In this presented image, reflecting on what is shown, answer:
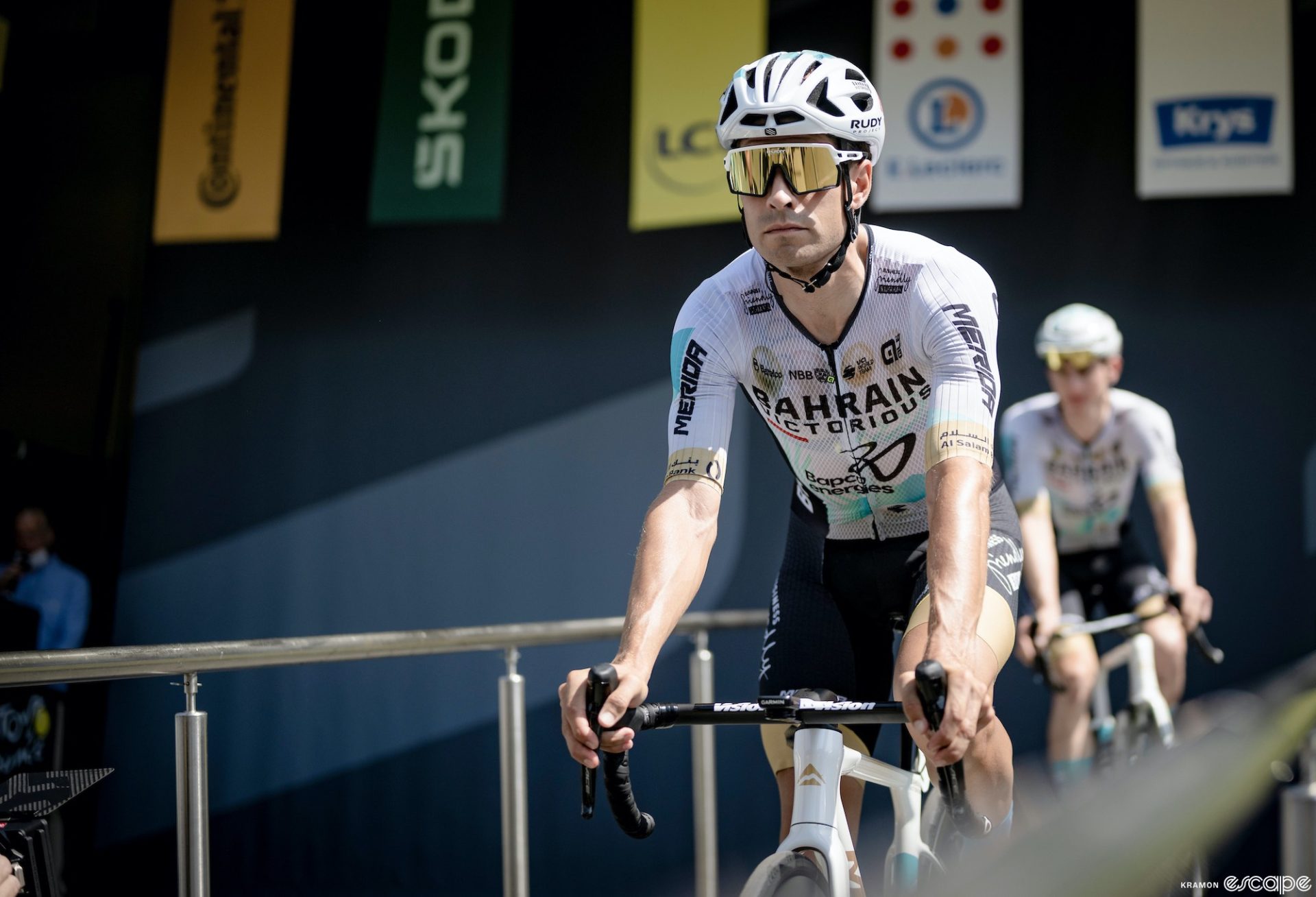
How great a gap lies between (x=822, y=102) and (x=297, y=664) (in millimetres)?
1690

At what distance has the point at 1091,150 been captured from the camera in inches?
232

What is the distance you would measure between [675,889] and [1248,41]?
179 inches

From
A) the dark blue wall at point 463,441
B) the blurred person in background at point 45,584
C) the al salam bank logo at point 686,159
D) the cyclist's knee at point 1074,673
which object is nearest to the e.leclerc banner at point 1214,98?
the dark blue wall at point 463,441

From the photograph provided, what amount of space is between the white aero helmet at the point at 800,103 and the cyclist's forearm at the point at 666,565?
63 cm

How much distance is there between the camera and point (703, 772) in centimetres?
446

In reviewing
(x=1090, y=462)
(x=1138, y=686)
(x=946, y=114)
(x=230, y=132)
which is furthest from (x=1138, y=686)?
(x=230, y=132)

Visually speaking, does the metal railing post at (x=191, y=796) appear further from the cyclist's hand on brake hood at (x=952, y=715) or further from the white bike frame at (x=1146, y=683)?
the white bike frame at (x=1146, y=683)

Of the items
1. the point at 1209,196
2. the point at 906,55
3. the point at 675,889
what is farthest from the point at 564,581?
the point at 1209,196

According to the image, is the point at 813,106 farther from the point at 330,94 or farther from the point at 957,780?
the point at 330,94

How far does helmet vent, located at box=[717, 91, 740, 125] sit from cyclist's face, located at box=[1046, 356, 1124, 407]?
2965mm

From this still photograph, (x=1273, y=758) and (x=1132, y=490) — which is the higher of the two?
(x=1132, y=490)

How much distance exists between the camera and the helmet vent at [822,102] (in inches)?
88.2

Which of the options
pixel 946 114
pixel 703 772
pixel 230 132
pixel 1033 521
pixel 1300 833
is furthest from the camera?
pixel 230 132

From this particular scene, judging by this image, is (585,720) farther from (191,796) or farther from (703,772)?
(703,772)
